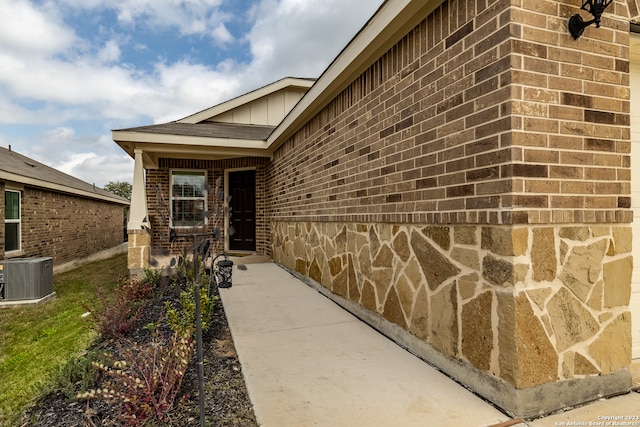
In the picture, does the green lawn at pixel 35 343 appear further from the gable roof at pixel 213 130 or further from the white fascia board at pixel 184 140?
the gable roof at pixel 213 130

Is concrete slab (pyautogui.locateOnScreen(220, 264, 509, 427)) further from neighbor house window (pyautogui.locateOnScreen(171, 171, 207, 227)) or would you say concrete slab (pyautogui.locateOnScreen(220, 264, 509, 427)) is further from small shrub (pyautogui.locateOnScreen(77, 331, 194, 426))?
neighbor house window (pyautogui.locateOnScreen(171, 171, 207, 227))

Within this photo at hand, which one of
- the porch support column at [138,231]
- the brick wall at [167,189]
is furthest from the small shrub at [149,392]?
the brick wall at [167,189]

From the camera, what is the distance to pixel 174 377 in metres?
2.32

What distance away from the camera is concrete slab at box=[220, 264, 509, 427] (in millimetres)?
2029

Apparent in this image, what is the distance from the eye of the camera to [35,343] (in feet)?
14.2

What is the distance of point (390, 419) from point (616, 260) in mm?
1833

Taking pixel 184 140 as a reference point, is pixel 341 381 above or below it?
below

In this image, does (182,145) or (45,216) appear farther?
(45,216)

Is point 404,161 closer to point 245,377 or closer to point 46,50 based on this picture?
point 245,377

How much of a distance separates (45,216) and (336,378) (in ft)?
35.6

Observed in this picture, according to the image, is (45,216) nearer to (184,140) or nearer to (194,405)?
(184,140)

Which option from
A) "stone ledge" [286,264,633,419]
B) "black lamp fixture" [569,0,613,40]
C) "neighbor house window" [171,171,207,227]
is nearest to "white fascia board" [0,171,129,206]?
"neighbor house window" [171,171,207,227]

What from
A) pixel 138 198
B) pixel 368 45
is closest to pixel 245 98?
pixel 138 198

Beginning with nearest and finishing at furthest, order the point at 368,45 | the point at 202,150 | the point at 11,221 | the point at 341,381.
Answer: the point at 341,381 < the point at 368,45 < the point at 202,150 < the point at 11,221
